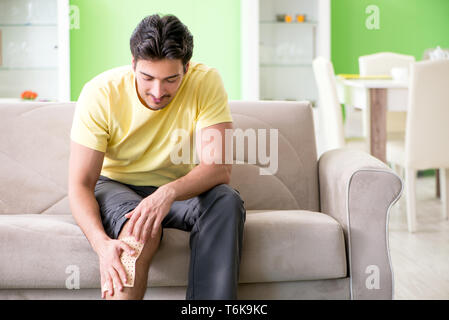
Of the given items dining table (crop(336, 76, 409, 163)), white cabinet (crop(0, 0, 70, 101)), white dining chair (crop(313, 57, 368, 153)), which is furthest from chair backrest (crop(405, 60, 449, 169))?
white cabinet (crop(0, 0, 70, 101))

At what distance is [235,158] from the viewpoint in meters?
2.21

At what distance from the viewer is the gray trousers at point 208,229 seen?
60.0 inches

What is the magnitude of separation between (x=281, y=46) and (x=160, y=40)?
128 inches

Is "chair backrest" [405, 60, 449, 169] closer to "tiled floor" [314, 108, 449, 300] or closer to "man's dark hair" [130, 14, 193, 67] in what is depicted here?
"tiled floor" [314, 108, 449, 300]

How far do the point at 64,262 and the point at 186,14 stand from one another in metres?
3.44

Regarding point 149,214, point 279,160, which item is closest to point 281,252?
point 149,214

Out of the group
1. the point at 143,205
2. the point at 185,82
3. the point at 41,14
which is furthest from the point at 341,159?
the point at 41,14

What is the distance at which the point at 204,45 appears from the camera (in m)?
4.87

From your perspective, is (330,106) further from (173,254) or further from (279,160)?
(173,254)

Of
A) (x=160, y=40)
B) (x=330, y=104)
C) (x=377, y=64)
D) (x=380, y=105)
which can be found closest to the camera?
(x=160, y=40)

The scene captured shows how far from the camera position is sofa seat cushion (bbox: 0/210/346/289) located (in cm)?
169

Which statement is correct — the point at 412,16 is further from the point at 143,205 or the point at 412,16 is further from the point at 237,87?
the point at 143,205

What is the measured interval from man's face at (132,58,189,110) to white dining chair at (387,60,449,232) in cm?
173

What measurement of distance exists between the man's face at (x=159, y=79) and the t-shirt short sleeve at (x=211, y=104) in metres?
0.11
